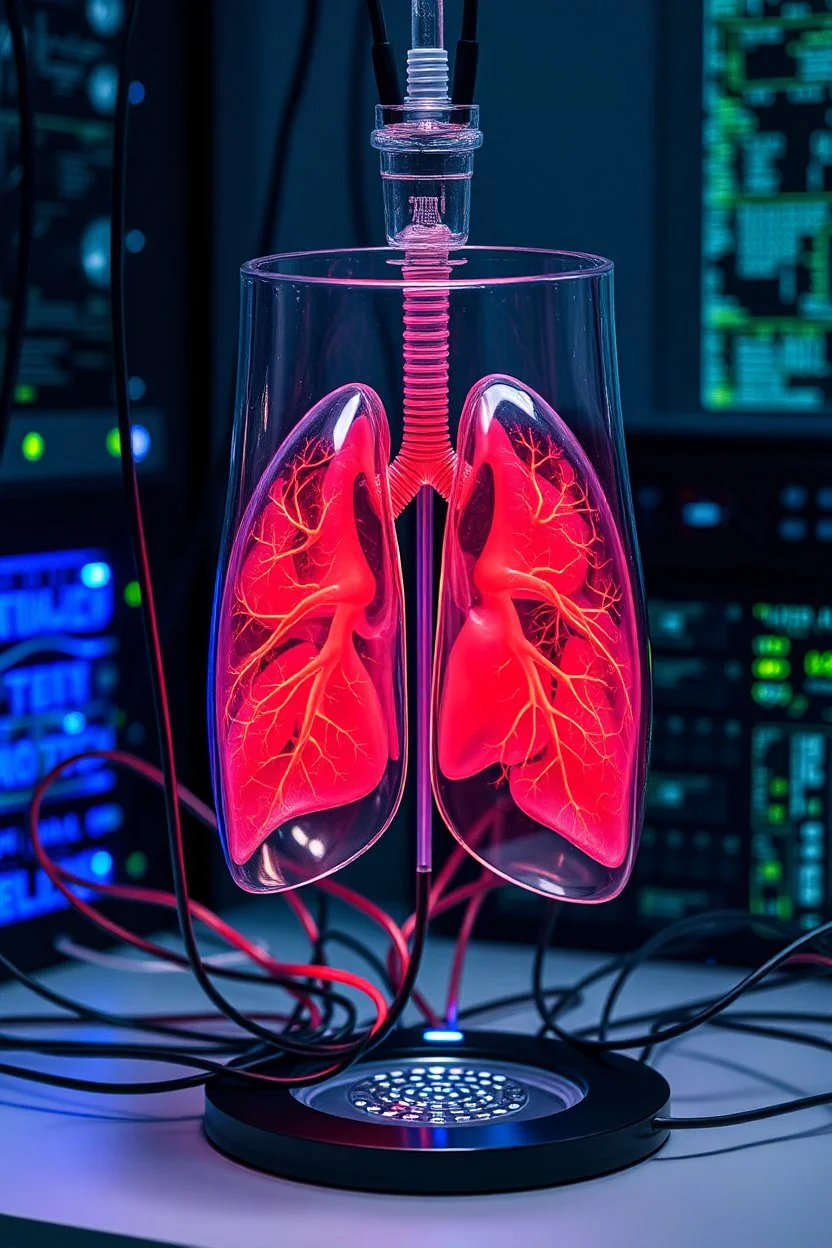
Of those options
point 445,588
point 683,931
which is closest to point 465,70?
point 445,588

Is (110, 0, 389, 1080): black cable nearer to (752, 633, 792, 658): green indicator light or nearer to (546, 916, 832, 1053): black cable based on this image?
(546, 916, 832, 1053): black cable

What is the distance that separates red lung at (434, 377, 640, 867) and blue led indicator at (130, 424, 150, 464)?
13.2 inches

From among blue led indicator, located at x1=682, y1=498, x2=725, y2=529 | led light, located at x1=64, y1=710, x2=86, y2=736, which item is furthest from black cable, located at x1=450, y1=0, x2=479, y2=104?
led light, located at x1=64, y1=710, x2=86, y2=736

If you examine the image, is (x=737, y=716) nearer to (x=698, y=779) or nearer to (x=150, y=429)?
(x=698, y=779)

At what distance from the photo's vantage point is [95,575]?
91 cm

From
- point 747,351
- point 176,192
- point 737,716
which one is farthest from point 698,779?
point 176,192

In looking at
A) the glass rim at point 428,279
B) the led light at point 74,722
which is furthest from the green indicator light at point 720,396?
the led light at point 74,722

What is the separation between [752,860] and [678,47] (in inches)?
16.5

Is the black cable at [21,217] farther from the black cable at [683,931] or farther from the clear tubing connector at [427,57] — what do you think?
the black cable at [683,931]

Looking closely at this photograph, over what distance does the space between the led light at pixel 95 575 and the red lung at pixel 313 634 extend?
0.27 meters

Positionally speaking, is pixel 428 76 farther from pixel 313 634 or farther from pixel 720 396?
pixel 720 396

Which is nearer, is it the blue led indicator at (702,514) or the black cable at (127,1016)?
the black cable at (127,1016)

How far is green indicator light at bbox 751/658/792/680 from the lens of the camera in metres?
0.87

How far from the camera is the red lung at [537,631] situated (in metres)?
0.64
